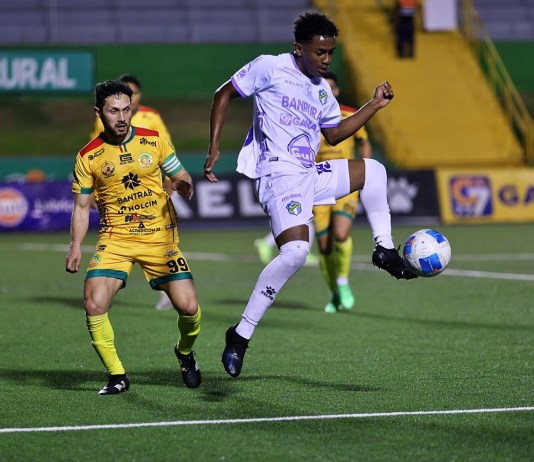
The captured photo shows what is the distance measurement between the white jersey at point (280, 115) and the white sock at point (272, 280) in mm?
521

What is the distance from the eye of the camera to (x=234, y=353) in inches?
291

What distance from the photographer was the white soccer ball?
7.58 meters

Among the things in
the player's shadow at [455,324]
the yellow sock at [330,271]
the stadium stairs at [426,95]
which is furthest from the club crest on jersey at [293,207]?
the stadium stairs at [426,95]

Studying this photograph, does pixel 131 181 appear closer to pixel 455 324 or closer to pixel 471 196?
pixel 455 324

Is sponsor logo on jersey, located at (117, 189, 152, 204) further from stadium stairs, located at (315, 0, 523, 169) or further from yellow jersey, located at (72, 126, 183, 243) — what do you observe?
stadium stairs, located at (315, 0, 523, 169)

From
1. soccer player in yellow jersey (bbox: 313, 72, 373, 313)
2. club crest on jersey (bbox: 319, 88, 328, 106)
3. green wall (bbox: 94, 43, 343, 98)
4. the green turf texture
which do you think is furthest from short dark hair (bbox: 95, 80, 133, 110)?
green wall (bbox: 94, 43, 343, 98)

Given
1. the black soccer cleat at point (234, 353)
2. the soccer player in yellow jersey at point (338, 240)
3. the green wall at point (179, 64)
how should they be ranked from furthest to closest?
1. the green wall at point (179, 64)
2. the soccer player in yellow jersey at point (338, 240)
3. the black soccer cleat at point (234, 353)

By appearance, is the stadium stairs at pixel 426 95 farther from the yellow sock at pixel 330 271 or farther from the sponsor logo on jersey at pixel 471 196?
the yellow sock at pixel 330 271

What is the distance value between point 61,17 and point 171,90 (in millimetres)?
3262

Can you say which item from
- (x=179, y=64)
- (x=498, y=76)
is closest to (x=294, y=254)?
(x=179, y=64)

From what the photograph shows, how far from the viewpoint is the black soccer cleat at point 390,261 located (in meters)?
7.42

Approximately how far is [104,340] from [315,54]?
223 centimetres

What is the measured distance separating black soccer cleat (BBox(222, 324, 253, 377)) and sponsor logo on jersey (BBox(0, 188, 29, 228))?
16113mm

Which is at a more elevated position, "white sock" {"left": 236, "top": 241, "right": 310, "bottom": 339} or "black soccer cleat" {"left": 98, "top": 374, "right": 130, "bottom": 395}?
"white sock" {"left": 236, "top": 241, "right": 310, "bottom": 339}
